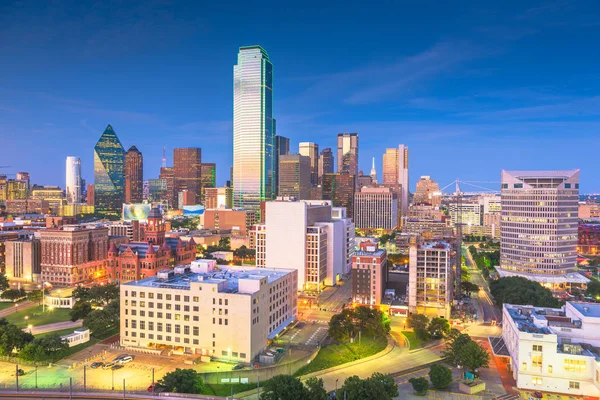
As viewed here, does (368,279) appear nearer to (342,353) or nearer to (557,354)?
(342,353)

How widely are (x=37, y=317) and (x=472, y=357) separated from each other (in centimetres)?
9215

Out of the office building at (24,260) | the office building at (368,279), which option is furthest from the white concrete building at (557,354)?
the office building at (24,260)

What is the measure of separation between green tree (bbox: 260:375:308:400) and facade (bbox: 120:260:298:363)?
18.6 meters

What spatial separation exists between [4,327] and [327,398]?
57714mm

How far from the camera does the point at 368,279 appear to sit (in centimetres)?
11081

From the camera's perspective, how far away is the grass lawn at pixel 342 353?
7281 cm

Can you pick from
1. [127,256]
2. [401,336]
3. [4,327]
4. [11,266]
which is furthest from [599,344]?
[11,266]

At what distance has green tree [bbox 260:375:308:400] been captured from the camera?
173 feet

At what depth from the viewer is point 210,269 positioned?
95250 mm

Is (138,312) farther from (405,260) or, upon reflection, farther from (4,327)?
(405,260)

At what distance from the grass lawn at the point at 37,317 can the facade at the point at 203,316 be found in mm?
29284

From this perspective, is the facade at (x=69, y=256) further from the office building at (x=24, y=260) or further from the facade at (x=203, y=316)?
the facade at (x=203, y=316)

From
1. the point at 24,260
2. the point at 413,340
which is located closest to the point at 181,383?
the point at 413,340

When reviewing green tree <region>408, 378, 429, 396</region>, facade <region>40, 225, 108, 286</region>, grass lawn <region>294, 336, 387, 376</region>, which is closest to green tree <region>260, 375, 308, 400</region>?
grass lawn <region>294, 336, 387, 376</region>
